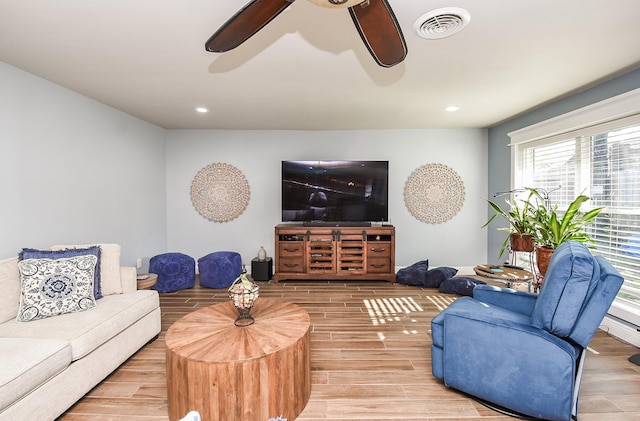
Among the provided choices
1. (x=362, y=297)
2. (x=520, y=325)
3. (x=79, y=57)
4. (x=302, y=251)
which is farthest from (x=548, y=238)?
(x=79, y=57)

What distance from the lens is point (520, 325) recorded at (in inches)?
64.8

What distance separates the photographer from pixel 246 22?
4.17ft

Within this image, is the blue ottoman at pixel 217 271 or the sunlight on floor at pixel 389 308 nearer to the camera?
the sunlight on floor at pixel 389 308

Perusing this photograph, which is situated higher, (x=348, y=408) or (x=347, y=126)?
(x=347, y=126)

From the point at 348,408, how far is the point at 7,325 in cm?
219

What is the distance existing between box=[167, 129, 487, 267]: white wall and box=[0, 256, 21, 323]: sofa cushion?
105 inches

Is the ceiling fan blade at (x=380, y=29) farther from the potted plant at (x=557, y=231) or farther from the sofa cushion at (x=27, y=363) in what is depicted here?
the sofa cushion at (x=27, y=363)

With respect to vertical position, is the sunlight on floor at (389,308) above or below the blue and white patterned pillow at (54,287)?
below

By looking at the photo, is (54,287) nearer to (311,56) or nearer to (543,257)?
(311,56)

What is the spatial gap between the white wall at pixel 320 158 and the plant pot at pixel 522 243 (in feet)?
6.87

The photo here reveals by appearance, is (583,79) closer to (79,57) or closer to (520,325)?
(520,325)

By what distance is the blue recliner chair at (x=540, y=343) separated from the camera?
1497 millimetres

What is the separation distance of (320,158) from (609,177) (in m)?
3.33

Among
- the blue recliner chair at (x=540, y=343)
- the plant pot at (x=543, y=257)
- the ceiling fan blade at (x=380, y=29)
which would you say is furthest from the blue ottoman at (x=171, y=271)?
the plant pot at (x=543, y=257)
